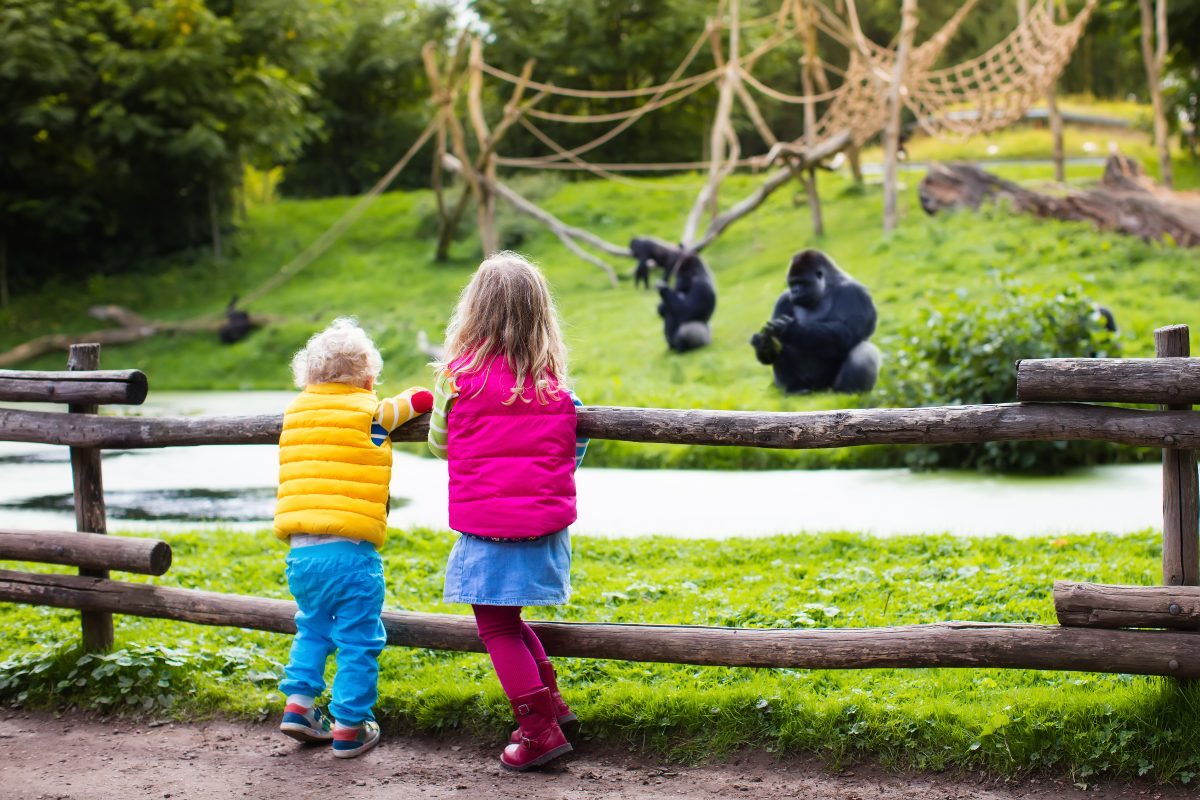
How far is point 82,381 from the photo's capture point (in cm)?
452

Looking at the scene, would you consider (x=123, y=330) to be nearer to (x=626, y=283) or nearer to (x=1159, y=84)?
(x=626, y=283)

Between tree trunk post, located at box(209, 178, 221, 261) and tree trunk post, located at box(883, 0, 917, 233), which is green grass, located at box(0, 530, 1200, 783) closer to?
tree trunk post, located at box(883, 0, 917, 233)

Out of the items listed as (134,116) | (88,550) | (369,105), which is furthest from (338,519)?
(369,105)

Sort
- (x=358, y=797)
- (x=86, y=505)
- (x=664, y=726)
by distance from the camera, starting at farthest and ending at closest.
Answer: (x=86, y=505), (x=664, y=726), (x=358, y=797)

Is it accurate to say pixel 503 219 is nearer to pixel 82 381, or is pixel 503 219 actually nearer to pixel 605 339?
pixel 605 339

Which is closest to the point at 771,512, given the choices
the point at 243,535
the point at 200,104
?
the point at 243,535

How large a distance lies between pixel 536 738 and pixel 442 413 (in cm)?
106

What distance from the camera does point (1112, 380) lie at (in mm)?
3555

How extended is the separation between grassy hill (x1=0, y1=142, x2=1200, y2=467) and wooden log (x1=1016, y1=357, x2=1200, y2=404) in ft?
14.1

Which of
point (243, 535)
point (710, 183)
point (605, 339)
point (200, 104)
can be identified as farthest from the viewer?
point (200, 104)

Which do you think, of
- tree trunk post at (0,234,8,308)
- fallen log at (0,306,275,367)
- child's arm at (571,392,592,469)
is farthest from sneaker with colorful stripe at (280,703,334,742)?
tree trunk post at (0,234,8,308)

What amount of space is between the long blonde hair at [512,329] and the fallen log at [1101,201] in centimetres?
1235

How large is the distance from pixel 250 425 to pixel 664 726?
182 cm

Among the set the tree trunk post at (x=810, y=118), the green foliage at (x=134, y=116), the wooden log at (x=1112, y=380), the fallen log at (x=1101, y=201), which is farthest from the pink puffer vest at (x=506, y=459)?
the green foliage at (x=134, y=116)
